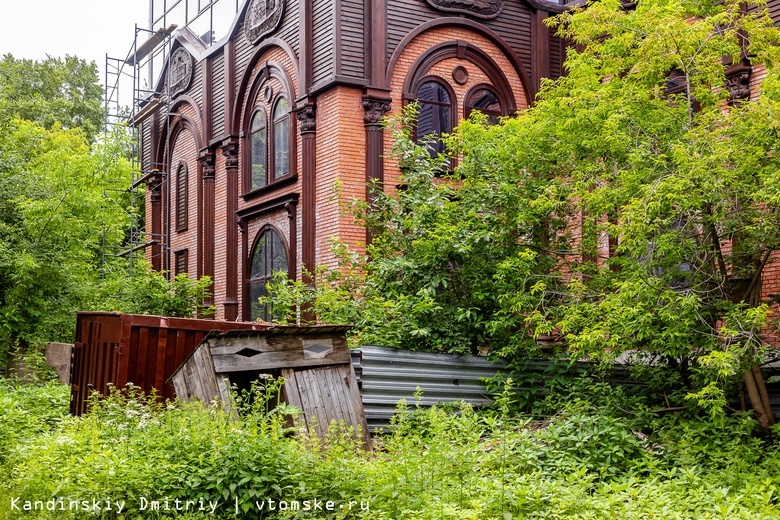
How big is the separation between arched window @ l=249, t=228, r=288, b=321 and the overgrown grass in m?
11.5

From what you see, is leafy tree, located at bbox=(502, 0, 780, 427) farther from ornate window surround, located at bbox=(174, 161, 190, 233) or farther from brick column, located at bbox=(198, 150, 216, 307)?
ornate window surround, located at bbox=(174, 161, 190, 233)

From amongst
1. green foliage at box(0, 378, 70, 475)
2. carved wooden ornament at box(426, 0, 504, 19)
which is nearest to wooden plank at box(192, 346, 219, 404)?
green foliage at box(0, 378, 70, 475)

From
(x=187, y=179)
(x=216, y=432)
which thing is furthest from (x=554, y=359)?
(x=187, y=179)

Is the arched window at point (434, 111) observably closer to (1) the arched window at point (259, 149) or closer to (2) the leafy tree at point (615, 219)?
(1) the arched window at point (259, 149)

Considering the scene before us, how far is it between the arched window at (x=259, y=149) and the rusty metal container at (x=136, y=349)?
978 cm

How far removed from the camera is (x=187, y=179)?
90.8 ft

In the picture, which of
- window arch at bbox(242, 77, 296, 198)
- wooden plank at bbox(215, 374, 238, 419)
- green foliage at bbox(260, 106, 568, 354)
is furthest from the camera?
window arch at bbox(242, 77, 296, 198)

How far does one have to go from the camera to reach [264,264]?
2273 centimetres

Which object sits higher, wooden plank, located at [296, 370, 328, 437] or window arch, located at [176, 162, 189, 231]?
window arch, located at [176, 162, 189, 231]

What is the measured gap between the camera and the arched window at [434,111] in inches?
822

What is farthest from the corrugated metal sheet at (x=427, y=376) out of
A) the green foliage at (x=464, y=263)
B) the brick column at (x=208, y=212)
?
the brick column at (x=208, y=212)

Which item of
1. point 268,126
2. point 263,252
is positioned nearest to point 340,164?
point 268,126

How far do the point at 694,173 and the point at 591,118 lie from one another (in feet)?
7.23

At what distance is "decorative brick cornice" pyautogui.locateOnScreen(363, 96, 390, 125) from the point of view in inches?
778
